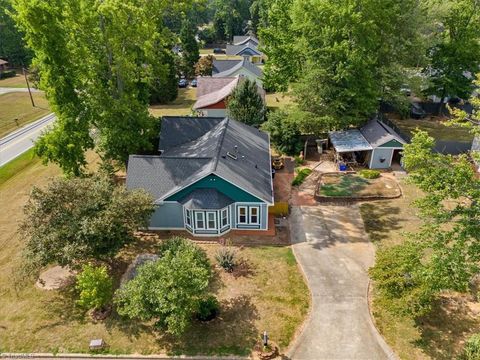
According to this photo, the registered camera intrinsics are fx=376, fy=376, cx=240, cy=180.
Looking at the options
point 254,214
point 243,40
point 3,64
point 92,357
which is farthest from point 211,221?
point 243,40

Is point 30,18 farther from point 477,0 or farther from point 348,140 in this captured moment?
point 477,0

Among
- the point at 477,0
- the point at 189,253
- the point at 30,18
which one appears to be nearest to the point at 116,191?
the point at 189,253

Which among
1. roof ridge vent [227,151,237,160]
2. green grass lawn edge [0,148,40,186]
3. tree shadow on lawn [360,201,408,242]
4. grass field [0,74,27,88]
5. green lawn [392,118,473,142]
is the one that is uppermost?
roof ridge vent [227,151,237,160]

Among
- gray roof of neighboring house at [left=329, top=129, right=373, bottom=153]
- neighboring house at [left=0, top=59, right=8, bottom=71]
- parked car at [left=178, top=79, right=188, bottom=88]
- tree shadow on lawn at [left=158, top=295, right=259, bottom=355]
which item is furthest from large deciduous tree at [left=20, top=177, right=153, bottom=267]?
neighboring house at [left=0, top=59, right=8, bottom=71]

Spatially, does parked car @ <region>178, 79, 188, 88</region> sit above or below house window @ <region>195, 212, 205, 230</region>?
below

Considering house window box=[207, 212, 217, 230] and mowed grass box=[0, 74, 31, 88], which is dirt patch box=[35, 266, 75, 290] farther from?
mowed grass box=[0, 74, 31, 88]

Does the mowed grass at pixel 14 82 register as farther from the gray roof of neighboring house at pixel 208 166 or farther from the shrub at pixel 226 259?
the shrub at pixel 226 259
